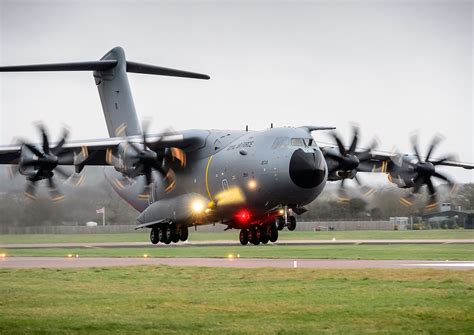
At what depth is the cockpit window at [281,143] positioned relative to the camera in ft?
117

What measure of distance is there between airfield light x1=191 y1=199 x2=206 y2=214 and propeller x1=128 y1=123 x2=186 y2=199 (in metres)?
1.98

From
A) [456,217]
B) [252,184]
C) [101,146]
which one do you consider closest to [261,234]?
[252,184]

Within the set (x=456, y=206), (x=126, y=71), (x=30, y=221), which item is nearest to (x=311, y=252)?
(x=126, y=71)

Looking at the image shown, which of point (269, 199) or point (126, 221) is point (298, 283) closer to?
point (269, 199)

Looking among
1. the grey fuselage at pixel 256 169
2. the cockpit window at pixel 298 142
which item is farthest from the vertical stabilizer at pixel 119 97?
the cockpit window at pixel 298 142

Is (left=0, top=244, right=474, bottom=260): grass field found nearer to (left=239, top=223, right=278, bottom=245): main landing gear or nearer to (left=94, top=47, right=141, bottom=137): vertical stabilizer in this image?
(left=239, top=223, right=278, bottom=245): main landing gear

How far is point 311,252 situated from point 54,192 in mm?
11410

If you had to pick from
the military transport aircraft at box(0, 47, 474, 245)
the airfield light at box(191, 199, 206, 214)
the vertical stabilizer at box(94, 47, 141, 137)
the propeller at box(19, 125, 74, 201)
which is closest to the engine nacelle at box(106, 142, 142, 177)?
the military transport aircraft at box(0, 47, 474, 245)

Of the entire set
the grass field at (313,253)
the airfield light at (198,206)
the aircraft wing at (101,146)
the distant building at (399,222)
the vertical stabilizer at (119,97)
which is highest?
A: the vertical stabilizer at (119,97)

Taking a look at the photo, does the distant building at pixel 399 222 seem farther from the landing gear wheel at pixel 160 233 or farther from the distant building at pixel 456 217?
the landing gear wheel at pixel 160 233

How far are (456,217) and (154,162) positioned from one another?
4305 cm

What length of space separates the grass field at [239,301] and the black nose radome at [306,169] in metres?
8.35

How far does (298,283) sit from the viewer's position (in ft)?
75.1

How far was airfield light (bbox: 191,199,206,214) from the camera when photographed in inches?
1534
